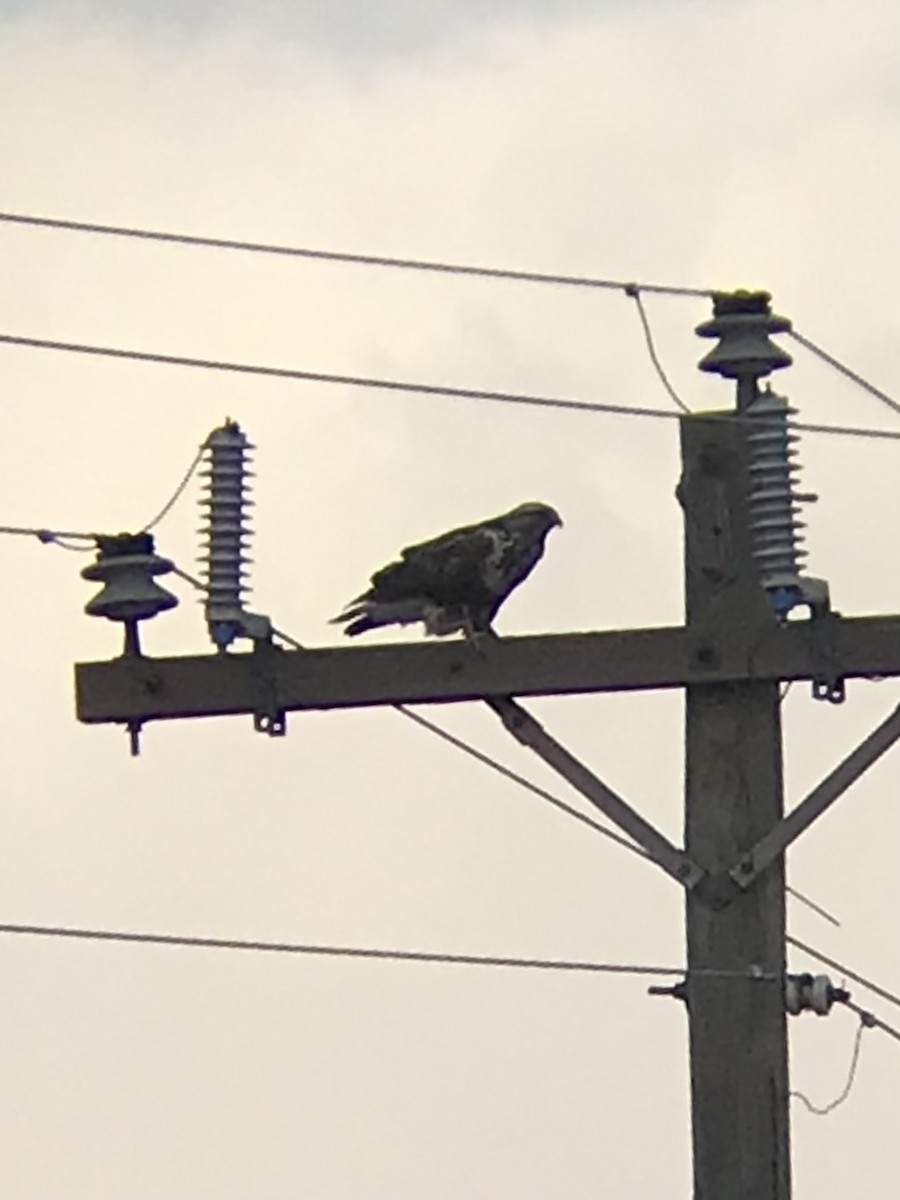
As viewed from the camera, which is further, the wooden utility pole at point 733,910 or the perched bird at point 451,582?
the perched bird at point 451,582

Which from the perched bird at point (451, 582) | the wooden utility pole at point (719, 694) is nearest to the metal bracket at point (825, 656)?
the wooden utility pole at point (719, 694)

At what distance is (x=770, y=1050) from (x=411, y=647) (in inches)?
59.0

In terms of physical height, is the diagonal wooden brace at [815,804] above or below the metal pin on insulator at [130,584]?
below

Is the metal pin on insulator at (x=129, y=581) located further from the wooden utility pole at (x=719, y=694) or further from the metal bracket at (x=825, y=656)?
the metal bracket at (x=825, y=656)

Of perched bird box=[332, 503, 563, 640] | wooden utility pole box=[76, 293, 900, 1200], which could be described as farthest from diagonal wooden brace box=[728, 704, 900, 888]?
perched bird box=[332, 503, 563, 640]

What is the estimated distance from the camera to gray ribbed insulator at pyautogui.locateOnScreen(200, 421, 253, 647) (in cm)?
1112

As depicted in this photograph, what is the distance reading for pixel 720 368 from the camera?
1113cm

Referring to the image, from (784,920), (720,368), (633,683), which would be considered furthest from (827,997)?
(720,368)

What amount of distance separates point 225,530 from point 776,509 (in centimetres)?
158

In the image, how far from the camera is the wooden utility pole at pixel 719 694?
35.1 ft

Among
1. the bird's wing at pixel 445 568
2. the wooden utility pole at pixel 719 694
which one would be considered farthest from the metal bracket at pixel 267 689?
the bird's wing at pixel 445 568

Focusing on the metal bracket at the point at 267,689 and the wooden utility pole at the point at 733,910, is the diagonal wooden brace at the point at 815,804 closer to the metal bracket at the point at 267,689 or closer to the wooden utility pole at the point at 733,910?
the wooden utility pole at the point at 733,910

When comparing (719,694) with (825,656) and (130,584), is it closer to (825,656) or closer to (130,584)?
(825,656)

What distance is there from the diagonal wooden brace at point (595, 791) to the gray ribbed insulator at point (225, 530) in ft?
2.55
